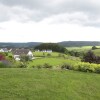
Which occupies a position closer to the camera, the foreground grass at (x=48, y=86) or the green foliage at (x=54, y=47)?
the foreground grass at (x=48, y=86)

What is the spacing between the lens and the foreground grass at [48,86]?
16.5 metres

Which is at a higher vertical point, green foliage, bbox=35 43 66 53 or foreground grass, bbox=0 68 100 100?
foreground grass, bbox=0 68 100 100

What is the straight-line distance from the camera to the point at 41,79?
1988 cm

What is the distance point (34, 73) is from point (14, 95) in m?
5.79

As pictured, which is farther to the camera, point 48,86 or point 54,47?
point 54,47

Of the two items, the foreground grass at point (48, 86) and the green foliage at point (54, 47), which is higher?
the foreground grass at point (48, 86)

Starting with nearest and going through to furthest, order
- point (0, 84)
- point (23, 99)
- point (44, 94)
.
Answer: point (23, 99), point (44, 94), point (0, 84)

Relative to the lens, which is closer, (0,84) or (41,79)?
(0,84)

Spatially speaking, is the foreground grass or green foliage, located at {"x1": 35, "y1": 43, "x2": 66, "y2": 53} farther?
green foliage, located at {"x1": 35, "y1": 43, "x2": 66, "y2": 53}

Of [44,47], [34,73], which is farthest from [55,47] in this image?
[34,73]

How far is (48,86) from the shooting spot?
18.4 meters

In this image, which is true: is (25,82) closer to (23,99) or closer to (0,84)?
(0,84)

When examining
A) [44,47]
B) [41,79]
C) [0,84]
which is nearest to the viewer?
[0,84]

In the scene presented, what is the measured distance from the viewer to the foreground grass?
16.5 meters
